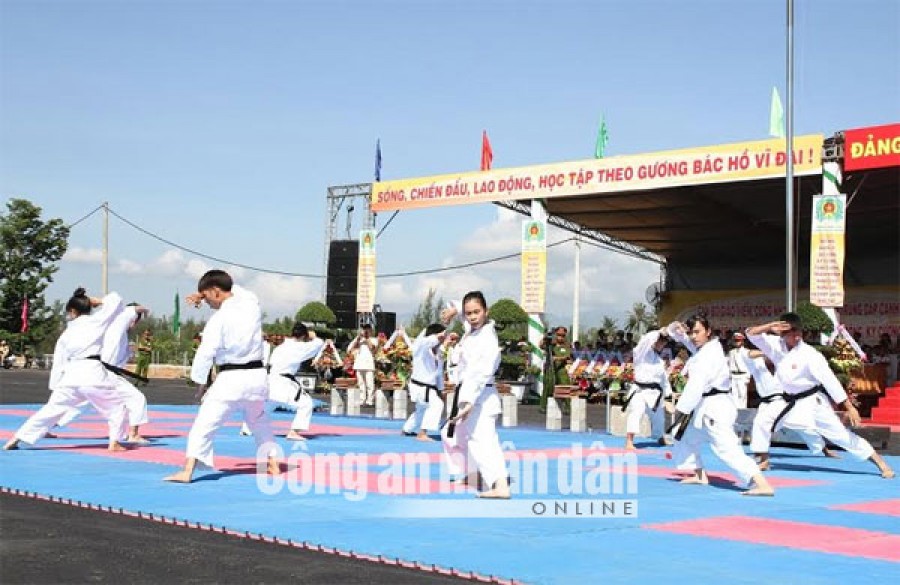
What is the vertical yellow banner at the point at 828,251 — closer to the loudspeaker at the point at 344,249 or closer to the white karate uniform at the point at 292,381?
the white karate uniform at the point at 292,381

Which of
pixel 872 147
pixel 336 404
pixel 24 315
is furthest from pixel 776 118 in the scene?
pixel 24 315

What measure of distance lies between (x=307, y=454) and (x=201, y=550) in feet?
20.6

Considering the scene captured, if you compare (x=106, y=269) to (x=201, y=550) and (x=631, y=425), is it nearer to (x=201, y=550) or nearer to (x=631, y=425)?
(x=631, y=425)

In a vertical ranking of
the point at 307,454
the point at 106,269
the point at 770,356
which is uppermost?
the point at 106,269

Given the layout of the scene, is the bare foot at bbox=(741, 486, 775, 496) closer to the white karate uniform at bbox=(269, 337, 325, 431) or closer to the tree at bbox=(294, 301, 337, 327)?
the white karate uniform at bbox=(269, 337, 325, 431)

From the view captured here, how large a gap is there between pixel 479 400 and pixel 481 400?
2 cm

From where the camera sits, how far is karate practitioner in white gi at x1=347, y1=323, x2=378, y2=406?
2402cm

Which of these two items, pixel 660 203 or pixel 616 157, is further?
pixel 660 203

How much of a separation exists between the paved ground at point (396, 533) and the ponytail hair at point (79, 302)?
1.65 metres

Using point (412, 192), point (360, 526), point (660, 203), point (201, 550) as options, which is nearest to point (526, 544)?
point (360, 526)

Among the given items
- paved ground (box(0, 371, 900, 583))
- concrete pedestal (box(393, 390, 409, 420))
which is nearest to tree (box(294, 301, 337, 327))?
concrete pedestal (box(393, 390, 409, 420))

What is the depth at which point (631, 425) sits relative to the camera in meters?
14.3

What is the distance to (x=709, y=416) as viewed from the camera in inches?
390

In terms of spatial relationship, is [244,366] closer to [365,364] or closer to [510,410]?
[510,410]
